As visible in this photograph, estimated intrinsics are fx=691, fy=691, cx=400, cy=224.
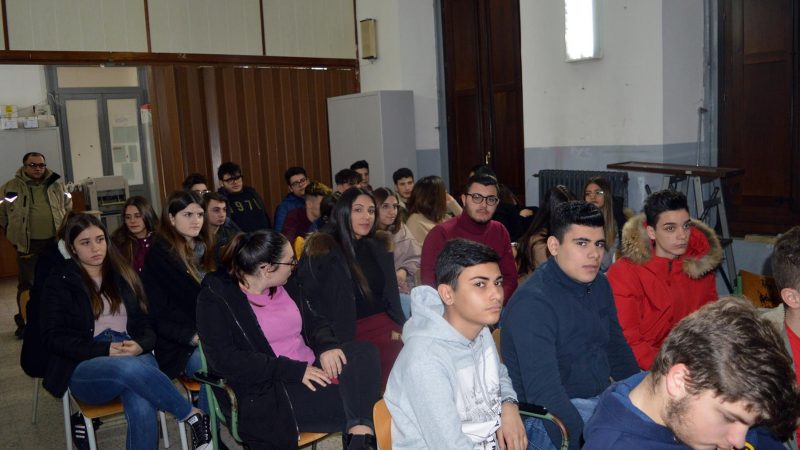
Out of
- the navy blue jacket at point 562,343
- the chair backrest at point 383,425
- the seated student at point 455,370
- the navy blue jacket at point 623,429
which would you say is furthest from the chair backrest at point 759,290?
the navy blue jacket at point 623,429

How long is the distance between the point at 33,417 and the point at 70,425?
0.82 m

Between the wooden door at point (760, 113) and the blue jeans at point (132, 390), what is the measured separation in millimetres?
4625

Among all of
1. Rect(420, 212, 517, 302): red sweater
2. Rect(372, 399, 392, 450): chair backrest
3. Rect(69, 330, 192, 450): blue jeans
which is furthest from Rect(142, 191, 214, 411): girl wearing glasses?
Rect(372, 399, 392, 450): chair backrest

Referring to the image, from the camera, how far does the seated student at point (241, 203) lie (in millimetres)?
6082

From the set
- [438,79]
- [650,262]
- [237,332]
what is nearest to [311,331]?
[237,332]

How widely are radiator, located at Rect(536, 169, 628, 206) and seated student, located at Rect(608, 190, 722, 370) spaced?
219 cm

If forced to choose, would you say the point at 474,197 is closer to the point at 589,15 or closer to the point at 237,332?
the point at 237,332

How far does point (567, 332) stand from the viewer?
2412 mm

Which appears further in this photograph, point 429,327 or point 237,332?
point 237,332

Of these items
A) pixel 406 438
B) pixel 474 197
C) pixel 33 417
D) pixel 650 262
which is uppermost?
pixel 474 197

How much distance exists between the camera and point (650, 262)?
3.07 m

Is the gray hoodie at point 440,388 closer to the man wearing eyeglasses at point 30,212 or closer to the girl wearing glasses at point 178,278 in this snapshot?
the girl wearing glasses at point 178,278

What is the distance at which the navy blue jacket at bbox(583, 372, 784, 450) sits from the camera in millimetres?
1347

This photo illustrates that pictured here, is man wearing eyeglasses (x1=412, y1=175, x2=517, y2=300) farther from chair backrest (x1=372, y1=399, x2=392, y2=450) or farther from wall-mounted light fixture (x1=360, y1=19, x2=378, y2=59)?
wall-mounted light fixture (x1=360, y1=19, x2=378, y2=59)
